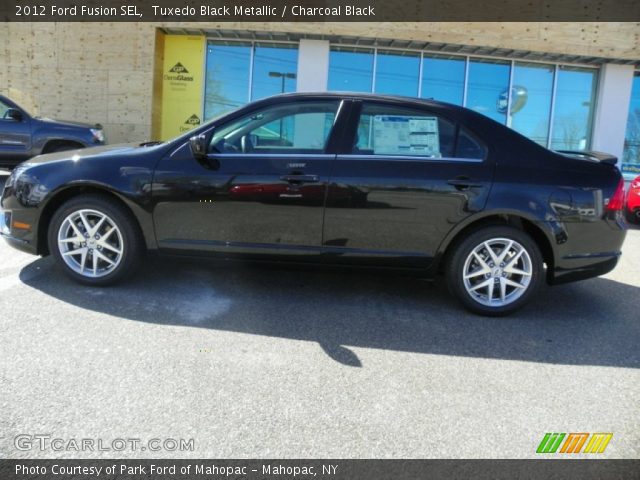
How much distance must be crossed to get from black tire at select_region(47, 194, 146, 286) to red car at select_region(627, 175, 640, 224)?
28.4ft

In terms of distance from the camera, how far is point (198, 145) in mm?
4062

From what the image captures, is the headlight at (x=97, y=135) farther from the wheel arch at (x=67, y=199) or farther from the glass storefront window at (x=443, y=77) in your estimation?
the glass storefront window at (x=443, y=77)

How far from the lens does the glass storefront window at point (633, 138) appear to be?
14.1 metres

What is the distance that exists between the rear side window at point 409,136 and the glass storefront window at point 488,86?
994cm

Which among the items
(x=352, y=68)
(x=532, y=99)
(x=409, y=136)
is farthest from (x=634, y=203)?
(x=409, y=136)

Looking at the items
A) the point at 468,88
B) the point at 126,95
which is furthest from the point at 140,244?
the point at 468,88

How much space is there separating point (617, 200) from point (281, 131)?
2669 mm

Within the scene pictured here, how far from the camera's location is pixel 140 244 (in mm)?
4336

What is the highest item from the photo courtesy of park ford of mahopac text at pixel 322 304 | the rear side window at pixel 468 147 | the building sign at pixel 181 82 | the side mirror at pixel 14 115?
the building sign at pixel 181 82

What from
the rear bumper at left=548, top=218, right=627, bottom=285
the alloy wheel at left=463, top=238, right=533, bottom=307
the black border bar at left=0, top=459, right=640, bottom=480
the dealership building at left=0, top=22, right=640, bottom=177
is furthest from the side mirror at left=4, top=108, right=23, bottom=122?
the rear bumper at left=548, top=218, right=627, bottom=285

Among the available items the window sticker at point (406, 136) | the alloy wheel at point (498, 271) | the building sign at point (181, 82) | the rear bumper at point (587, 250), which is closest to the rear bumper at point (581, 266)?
the rear bumper at point (587, 250)

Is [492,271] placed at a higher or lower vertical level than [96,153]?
lower

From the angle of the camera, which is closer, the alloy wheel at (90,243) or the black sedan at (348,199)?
the black sedan at (348,199)
